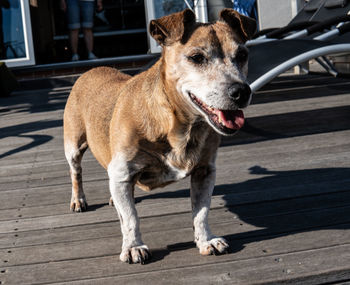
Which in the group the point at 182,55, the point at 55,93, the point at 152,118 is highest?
the point at 182,55

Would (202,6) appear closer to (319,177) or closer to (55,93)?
(55,93)

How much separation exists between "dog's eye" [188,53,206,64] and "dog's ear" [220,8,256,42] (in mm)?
349

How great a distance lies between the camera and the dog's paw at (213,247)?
7.63 ft

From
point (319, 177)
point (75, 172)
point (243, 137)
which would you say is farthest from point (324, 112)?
point (75, 172)

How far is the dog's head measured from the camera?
2.13m

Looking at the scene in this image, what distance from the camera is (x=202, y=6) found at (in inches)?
357

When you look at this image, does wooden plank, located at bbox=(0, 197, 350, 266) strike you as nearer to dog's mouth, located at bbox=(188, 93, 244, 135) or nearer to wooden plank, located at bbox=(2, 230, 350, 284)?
wooden plank, located at bbox=(2, 230, 350, 284)

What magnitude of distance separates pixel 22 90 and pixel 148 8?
2.77 m

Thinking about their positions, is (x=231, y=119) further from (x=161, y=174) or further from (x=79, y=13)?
(x=79, y=13)

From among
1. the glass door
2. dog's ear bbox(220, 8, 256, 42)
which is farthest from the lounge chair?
the glass door

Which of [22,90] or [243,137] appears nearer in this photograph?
[243,137]

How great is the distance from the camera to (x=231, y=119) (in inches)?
88.2

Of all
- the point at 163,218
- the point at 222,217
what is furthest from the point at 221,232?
the point at 163,218

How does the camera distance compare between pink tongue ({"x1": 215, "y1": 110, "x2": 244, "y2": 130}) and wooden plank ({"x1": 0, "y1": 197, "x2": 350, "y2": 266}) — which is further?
wooden plank ({"x1": 0, "y1": 197, "x2": 350, "y2": 266})
